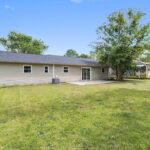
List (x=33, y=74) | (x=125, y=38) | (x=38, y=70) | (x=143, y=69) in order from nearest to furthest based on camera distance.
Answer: (x=33, y=74) → (x=38, y=70) → (x=125, y=38) → (x=143, y=69)

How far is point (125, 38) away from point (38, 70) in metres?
10.7

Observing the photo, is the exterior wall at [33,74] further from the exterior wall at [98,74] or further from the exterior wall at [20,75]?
the exterior wall at [98,74]

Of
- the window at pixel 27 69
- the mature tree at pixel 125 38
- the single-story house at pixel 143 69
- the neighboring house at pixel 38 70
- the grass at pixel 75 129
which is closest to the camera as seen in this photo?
the grass at pixel 75 129

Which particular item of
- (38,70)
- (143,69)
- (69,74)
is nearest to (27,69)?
(38,70)

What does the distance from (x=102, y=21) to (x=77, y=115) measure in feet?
59.2

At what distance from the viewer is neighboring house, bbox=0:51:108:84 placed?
16.5 metres

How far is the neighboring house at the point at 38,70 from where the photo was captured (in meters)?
16.5

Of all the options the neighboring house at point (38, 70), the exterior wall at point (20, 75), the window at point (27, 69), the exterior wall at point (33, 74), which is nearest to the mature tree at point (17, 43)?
the neighboring house at point (38, 70)

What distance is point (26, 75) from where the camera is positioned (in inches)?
688

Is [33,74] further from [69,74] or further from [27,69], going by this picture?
[69,74]

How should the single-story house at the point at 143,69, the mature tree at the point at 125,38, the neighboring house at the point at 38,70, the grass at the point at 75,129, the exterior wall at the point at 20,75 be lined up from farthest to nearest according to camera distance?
the single-story house at the point at 143,69
the mature tree at the point at 125,38
the neighboring house at the point at 38,70
the exterior wall at the point at 20,75
the grass at the point at 75,129

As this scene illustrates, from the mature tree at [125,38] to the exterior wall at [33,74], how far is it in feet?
14.0

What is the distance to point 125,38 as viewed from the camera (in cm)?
2033

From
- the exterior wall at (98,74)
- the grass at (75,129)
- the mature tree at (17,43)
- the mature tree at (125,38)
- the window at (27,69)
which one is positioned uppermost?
the mature tree at (17,43)
